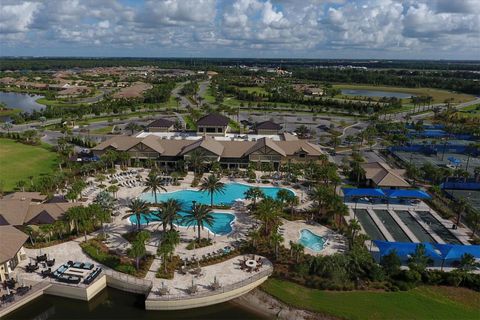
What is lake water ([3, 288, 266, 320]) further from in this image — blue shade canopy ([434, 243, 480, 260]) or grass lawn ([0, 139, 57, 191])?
grass lawn ([0, 139, 57, 191])

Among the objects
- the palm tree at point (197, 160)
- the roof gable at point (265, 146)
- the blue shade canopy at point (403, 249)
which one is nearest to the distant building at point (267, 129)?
the roof gable at point (265, 146)

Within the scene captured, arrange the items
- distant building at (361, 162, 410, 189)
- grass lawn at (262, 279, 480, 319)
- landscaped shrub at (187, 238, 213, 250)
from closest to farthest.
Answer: grass lawn at (262, 279, 480, 319) → landscaped shrub at (187, 238, 213, 250) → distant building at (361, 162, 410, 189)

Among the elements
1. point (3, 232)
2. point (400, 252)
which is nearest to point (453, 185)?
point (400, 252)

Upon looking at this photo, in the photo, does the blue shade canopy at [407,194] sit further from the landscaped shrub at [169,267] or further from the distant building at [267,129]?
the distant building at [267,129]

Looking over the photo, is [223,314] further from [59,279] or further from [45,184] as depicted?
[45,184]

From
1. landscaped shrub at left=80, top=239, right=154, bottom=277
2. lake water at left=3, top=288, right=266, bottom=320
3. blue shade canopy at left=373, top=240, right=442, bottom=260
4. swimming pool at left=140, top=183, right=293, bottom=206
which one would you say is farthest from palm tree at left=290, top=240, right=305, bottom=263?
swimming pool at left=140, top=183, right=293, bottom=206

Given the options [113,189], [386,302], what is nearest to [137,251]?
[113,189]

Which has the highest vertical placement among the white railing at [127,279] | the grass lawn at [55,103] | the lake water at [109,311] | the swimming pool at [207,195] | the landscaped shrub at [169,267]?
the grass lawn at [55,103]
